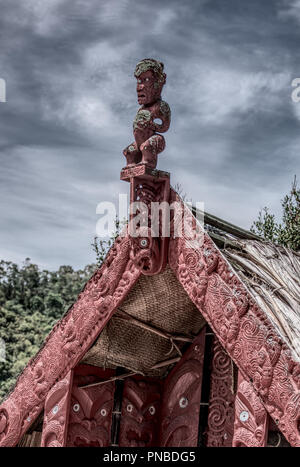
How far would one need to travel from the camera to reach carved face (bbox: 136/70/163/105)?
5293 millimetres

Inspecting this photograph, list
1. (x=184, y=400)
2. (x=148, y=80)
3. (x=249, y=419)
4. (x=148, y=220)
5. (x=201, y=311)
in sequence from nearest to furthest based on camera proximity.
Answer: (x=249, y=419) < (x=201, y=311) < (x=148, y=220) < (x=148, y=80) < (x=184, y=400)

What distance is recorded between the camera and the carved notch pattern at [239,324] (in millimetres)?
4156

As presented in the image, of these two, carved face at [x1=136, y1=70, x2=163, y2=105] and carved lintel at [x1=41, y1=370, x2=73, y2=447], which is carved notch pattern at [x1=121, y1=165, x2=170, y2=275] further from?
carved lintel at [x1=41, y1=370, x2=73, y2=447]

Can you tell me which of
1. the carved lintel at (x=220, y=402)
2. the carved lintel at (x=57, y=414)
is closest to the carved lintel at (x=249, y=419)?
the carved lintel at (x=220, y=402)

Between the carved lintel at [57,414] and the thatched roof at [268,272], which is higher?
the thatched roof at [268,272]

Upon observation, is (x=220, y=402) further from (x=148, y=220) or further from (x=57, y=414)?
(x=148, y=220)

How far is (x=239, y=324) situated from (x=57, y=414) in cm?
171

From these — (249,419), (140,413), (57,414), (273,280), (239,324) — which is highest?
(273,280)

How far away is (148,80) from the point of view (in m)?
5.29

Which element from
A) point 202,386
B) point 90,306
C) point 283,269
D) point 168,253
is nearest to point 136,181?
Answer: point 168,253

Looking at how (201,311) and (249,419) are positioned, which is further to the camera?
(201,311)

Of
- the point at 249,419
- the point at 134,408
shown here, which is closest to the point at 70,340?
the point at 134,408

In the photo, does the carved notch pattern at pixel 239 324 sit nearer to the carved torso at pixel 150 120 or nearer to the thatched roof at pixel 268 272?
the thatched roof at pixel 268 272

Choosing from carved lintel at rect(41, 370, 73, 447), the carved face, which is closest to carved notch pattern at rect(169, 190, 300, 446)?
the carved face
